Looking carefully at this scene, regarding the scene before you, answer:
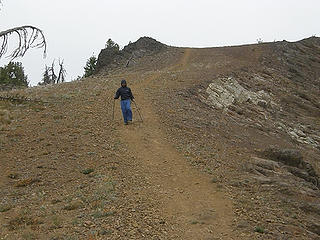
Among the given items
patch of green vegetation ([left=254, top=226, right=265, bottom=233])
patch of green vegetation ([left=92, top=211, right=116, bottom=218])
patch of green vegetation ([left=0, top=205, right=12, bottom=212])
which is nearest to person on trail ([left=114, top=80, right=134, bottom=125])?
patch of green vegetation ([left=0, top=205, right=12, bottom=212])

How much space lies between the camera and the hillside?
7.15 metres

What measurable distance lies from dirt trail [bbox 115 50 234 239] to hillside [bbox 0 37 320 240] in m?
0.03

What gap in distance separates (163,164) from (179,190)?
1811 millimetres

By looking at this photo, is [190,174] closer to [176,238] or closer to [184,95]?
[176,238]

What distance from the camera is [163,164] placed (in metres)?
10.4

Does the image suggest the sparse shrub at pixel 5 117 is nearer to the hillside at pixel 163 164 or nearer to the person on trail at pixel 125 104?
the hillside at pixel 163 164

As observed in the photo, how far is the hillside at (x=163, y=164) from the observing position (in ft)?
23.5

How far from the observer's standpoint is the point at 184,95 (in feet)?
62.8

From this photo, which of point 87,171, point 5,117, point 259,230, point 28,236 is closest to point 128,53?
point 5,117

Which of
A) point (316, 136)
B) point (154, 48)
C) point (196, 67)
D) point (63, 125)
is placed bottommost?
point (316, 136)

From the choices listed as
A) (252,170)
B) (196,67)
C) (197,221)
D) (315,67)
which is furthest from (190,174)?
(315,67)

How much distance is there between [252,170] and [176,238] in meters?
4.38

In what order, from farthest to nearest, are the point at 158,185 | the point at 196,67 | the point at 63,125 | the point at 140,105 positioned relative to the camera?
the point at 196,67 → the point at 140,105 → the point at 63,125 → the point at 158,185

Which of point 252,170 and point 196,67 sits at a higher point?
point 196,67
